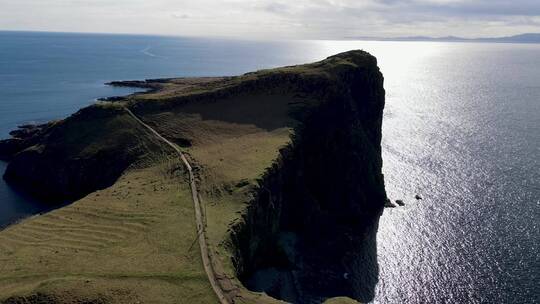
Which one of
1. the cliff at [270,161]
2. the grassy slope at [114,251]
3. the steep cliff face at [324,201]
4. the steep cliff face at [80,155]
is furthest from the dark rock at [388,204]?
the steep cliff face at [80,155]

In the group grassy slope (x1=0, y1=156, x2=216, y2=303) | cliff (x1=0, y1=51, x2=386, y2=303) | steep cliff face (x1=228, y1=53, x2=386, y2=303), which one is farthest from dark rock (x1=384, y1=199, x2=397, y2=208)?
grassy slope (x1=0, y1=156, x2=216, y2=303)

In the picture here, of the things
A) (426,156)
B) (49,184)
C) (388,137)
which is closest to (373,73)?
(426,156)

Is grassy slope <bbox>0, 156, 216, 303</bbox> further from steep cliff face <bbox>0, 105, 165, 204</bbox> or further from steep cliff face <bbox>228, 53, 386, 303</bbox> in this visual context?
steep cliff face <bbox>0, 105, 165, 204</bbox>

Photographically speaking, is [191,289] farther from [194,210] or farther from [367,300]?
[367,300]

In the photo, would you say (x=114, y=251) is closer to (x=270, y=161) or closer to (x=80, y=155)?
(x=270, y=161)

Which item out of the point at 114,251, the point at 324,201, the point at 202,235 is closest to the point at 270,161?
the point at 324,201

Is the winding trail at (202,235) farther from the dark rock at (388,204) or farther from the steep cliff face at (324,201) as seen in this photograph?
the dark rock at (388,204)
